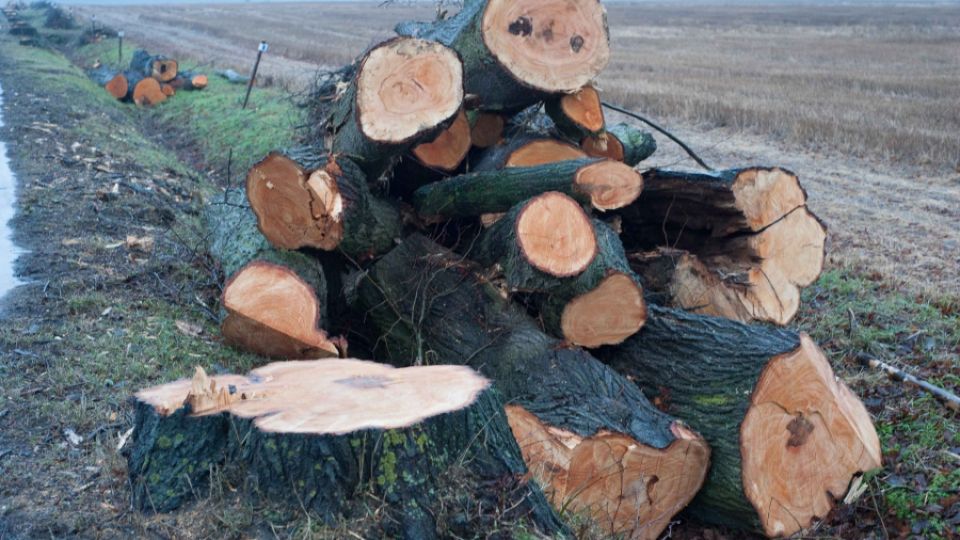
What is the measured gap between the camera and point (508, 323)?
17.2ft

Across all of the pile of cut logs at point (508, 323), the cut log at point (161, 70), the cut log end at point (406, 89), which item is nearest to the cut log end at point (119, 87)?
the cut log at point (161, 70)

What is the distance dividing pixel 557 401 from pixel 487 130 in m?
2.74

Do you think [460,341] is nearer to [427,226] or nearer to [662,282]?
[427,226]

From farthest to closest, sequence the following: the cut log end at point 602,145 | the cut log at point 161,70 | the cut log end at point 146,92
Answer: the cut log at point 161,70 → the cut log end at point 146,92 → the cut log end at point 602,145

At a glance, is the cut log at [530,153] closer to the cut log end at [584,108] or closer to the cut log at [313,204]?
the cut log end at [584,108]

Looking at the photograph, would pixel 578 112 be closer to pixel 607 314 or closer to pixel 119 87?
pixel 607 314

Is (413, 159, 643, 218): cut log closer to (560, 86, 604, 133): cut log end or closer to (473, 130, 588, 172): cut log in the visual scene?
(473, 130, 588, 172): cut log

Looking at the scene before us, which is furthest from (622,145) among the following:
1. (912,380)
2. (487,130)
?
(912,380)

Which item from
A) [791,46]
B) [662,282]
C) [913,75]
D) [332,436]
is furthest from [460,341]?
[791,46]

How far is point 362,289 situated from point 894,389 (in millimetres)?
3509

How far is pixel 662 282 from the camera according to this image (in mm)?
6176

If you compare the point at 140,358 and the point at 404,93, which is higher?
the point at 404,93

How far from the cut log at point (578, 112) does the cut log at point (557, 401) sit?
147 cm

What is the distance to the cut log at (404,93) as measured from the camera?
5.60 metres
